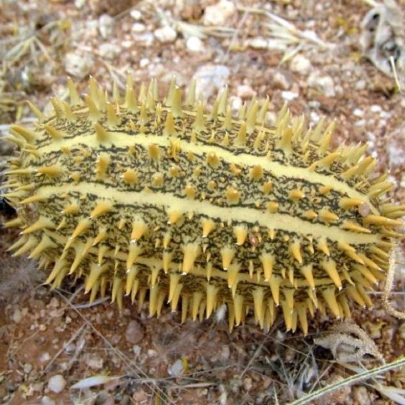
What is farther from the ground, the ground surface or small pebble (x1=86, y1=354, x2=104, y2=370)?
the ground surface

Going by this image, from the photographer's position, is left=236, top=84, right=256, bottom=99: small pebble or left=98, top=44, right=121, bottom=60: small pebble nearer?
left=236, top=84, right=256, bottom=99: small pebble

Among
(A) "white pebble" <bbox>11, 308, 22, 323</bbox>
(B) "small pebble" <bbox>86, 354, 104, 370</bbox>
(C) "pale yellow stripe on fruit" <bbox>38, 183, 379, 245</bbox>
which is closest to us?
(C) "pale yellow stripe on fruit" <bbox>38, 183, 379, 245</bbox>

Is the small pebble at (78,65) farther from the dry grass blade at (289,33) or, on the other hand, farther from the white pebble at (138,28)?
the dry grass blade at (289,33)

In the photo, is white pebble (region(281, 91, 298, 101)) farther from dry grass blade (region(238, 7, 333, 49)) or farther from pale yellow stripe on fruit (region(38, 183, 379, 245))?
pale yellow stripe on fruit (region(38, 183, 379, 245))

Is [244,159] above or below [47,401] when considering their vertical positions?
above

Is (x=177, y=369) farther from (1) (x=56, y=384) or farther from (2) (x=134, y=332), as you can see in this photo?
(1) (x=56, y=384)

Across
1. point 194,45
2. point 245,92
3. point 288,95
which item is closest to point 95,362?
point 245,92

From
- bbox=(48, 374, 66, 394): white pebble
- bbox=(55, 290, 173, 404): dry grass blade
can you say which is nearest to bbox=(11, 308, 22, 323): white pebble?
bbox=(55, 290, 173, 404): dry grass blade

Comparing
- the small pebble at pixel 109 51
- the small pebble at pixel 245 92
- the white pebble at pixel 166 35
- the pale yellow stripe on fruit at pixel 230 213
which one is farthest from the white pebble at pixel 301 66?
the pale yellow stripe on fruit at pixel 230 213
